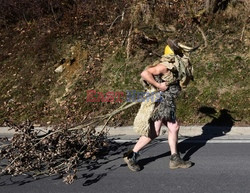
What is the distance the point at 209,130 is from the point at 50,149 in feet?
10.0

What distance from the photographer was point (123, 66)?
Answer: 8391 mm

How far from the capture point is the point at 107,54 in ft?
29.6

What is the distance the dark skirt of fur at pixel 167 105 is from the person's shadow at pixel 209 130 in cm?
91

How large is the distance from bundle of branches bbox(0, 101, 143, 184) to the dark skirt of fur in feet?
1.15

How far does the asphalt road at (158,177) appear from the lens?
11.8ft

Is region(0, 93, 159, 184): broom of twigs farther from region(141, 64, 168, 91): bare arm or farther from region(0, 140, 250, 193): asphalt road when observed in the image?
region(141, 64, 168, 91): bare arm

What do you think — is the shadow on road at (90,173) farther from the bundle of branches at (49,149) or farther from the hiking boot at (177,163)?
the hiking boot at (177,163)

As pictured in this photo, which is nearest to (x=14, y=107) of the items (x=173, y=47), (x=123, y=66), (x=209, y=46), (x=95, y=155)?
(x=123, y=66)

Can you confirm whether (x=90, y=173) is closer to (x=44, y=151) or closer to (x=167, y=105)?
(x=44, y=151)

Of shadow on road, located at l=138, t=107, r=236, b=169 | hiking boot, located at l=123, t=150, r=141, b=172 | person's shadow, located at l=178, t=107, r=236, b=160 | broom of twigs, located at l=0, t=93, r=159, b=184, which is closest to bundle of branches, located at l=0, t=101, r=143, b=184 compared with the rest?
broom of twigs, located at l=0, t=93, r=159, b=184

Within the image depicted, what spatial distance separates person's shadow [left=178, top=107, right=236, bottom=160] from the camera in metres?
4.80

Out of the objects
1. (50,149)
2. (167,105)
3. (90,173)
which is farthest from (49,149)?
(167,105)

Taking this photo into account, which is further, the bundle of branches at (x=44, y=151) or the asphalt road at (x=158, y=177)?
the bundle of branches at (x=44, y=151)

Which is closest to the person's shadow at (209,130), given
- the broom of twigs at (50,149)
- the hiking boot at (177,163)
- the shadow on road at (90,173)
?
the hiking boot at (177,163)
